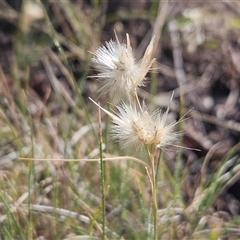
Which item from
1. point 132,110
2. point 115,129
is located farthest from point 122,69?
point 115,129

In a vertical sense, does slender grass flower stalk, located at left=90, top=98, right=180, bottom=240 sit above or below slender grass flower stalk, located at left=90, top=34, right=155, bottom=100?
below

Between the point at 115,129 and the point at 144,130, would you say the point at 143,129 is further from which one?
the point at 115,129

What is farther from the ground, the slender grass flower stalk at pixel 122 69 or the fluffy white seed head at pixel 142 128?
the slender grass flower stalk at pixel 122 69

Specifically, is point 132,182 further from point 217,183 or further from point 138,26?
point 138,26

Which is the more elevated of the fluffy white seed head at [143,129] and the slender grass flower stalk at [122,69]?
the slender grass flower stalk at [122,69]

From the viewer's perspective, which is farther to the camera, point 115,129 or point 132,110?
point 115,129

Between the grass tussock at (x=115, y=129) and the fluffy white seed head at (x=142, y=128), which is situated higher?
the grass tussock at (x=115, y=129)

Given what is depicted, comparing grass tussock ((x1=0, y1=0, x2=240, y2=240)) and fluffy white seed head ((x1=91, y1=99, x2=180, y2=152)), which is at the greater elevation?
grass tussock ((x1=0, y1=0, x2=240, y2=240))
